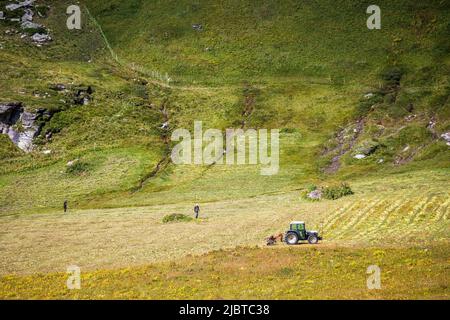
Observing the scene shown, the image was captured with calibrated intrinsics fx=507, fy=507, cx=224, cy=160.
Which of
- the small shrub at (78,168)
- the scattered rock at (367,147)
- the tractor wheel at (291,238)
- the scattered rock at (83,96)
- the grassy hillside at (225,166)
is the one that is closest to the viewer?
the grassy hillside at (225,166)

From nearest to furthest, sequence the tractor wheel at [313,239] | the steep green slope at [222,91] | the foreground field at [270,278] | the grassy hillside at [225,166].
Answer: the foreground field at [270,278], the grassy hillside at [225,166], the tractor wheel at [313,239], the steep green slope at [222,91]

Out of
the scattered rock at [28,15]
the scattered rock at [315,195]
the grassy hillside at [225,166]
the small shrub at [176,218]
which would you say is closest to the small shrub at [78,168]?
the grassy hillside at [225,166]

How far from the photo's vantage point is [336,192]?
68000 mm

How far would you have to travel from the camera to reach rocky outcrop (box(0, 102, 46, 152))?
107250 mm

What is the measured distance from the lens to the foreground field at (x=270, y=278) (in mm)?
28000

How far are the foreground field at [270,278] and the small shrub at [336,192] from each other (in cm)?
2929

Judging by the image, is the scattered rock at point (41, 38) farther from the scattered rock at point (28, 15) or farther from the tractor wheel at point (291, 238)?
the tractor wheel at point (291, 238)

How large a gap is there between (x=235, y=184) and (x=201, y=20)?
88.2 meters

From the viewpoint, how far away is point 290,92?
426 feet

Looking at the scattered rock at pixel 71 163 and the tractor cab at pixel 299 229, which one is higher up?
the scattered rock at pixel 71 163

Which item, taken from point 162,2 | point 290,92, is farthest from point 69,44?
point 290,92

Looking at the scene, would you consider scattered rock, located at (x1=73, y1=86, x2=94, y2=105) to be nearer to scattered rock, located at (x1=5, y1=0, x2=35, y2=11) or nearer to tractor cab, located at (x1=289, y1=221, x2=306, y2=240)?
scattered rock, located at (x1=5, y1=0, x2=35, y2=11)

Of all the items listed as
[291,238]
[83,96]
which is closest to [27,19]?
[83,96]
